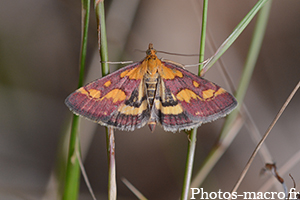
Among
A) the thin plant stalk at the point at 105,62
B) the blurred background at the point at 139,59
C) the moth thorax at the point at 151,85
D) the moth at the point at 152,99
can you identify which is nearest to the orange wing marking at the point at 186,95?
the moth at the point at 152,99

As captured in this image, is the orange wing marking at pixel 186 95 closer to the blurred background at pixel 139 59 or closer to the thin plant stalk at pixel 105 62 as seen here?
the thin plant stalk at pixel 105 62

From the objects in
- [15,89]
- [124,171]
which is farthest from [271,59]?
[15,89]

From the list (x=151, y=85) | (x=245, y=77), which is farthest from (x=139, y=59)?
(x=245, y=77)

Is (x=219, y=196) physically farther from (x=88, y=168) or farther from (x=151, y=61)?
(x=151, y=61)

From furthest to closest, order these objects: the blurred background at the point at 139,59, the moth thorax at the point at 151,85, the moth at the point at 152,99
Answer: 1. the blurred background at the point at 139,59
2. the moth thorax at the point at 151,85
3. the moth at the point at 152,99

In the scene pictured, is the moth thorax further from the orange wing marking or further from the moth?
the orange wing marking
